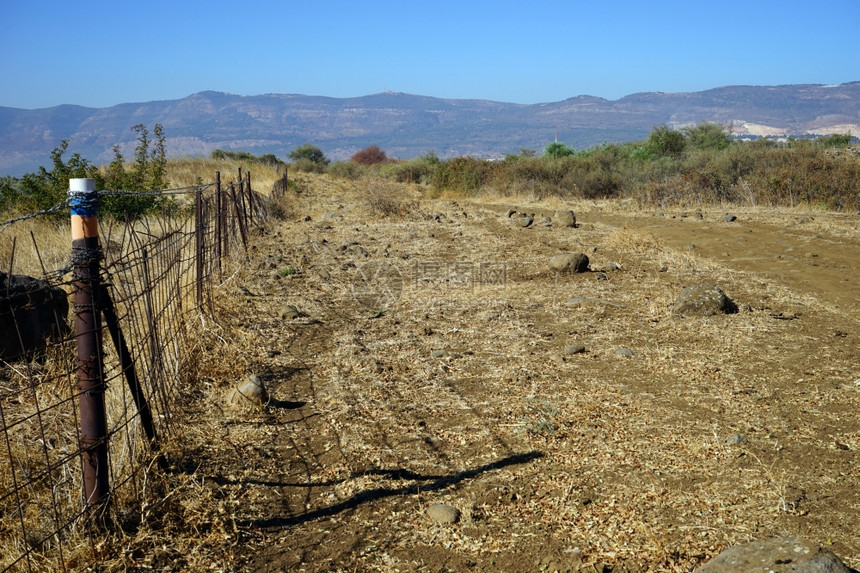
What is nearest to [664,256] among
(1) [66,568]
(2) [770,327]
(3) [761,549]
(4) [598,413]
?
(2) [770,327]

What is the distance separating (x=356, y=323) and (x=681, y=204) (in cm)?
1251

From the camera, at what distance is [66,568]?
2.91 metres

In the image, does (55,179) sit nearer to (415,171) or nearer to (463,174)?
(463,174)

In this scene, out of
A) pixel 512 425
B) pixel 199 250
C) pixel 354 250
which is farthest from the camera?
pixel 354 250

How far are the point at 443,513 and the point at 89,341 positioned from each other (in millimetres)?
1833

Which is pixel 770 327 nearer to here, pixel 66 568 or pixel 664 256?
pixel 664 256

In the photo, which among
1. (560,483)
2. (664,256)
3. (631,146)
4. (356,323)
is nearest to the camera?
(560,483)

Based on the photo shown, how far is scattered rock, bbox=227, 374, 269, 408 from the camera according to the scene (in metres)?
4.94

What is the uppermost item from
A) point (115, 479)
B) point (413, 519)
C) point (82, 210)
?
point (82, 210)

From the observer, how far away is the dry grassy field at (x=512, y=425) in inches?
130

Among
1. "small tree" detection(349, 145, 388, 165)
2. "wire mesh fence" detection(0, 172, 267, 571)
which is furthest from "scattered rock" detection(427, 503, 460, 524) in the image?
"small tree" detection(349, 145, 388, 165)

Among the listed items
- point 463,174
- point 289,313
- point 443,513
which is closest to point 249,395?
point 443,513

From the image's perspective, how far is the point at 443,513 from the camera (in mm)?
3521

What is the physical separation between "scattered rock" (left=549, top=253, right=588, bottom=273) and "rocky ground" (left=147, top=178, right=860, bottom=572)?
0.03m
